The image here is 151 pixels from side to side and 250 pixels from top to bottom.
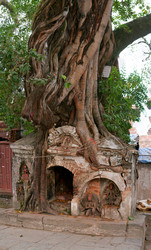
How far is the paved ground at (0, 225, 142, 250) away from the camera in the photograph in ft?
16.7

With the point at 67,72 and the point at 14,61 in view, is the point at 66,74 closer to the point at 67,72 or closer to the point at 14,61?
the point at 67,72

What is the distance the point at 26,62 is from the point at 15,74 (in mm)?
357

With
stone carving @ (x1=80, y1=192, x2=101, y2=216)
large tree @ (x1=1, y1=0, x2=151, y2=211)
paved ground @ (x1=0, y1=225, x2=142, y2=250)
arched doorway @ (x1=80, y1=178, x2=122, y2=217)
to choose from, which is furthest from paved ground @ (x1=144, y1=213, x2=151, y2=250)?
large tree @ (x1=1, y1=0, x2=151, y2=211)

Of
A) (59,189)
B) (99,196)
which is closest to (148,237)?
(99,196)

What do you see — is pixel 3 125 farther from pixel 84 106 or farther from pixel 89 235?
pixel 89 235

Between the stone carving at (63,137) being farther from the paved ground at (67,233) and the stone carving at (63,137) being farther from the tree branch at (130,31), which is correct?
the tree branch at (130,31)

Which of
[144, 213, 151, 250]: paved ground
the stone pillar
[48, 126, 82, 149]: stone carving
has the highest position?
[48, 126, 82, 149]: stone carving

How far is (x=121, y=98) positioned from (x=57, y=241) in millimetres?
3733

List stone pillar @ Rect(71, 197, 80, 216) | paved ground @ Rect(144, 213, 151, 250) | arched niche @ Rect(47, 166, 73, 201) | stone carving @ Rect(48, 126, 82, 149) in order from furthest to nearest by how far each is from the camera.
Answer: arched niche @ Rect(47, 166, 73, 201)
stone carving @ Rect(48, 126, 82, 149)
stone pillar @ Rect(71, 197, 80, 216)
paved ground @ Rect(144, 213, 151, 250)

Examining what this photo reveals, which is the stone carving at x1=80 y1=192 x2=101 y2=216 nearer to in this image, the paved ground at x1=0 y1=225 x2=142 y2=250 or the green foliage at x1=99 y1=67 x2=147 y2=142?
the paved ground at x1=0 y1=225 x2=142 y2=250

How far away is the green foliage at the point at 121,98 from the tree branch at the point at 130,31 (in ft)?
5.19

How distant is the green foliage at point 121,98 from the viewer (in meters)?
6.68

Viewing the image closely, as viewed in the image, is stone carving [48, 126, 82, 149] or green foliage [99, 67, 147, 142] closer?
stone carving [48, 126, 82, 149]

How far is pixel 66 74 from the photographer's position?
245 inches
